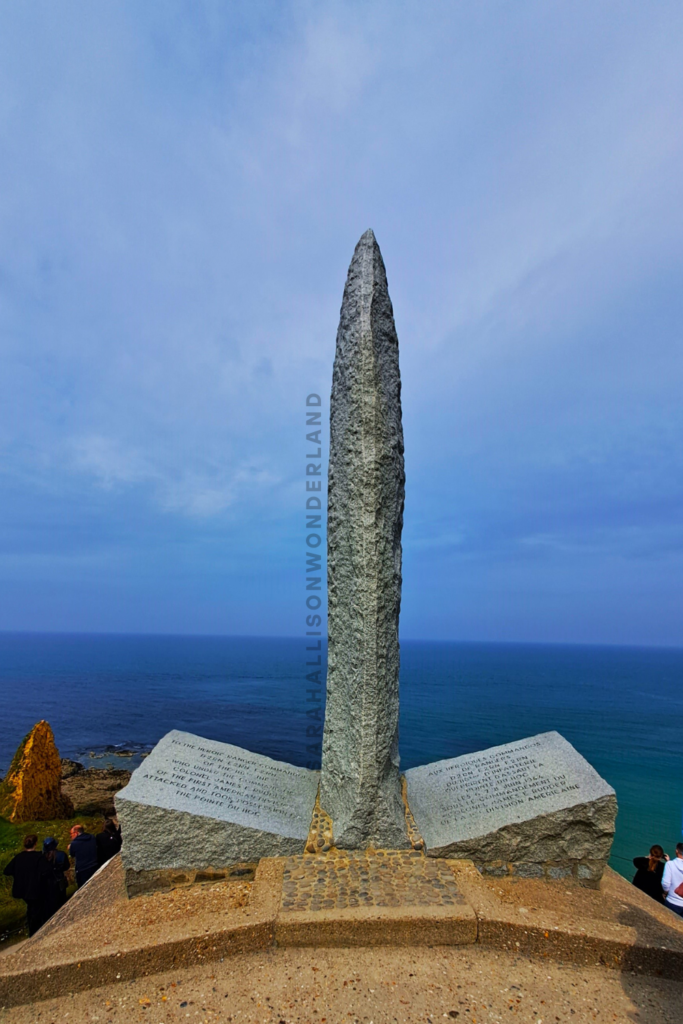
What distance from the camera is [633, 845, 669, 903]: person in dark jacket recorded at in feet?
17.7

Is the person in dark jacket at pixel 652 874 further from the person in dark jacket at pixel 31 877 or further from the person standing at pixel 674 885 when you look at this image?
the person in dark jacket at pixel 31 877

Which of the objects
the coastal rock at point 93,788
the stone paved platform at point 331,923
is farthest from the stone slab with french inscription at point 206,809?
the coastal rock at point 93,788

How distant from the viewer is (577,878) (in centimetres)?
493

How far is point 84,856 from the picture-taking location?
19.3 feet

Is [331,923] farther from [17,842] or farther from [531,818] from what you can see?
[17,842]

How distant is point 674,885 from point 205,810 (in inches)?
178

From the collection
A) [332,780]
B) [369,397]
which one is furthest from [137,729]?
[369,397]

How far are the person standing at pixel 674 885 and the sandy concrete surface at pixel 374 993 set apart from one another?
1.45 m

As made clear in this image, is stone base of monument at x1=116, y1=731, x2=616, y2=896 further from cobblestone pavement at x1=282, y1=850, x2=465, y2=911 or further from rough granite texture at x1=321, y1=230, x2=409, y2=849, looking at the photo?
rough granite texture at x1=321, y1=230, x2=409, y2=849

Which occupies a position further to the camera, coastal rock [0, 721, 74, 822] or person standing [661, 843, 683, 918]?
coastal rock [0, 721, 74, 822]

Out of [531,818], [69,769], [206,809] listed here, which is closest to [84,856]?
[206,809]

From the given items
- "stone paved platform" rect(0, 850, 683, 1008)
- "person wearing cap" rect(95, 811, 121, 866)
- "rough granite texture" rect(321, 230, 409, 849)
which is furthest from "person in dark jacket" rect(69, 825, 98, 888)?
"rough granite texture" rect(321, 230, 409, 849)

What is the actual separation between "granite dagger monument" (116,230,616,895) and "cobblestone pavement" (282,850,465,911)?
13 cm

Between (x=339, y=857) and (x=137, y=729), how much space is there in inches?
1101
